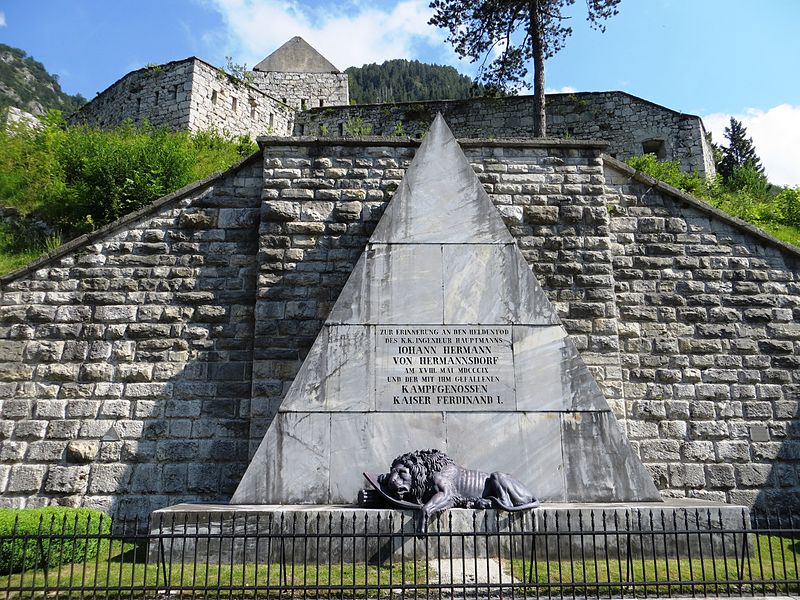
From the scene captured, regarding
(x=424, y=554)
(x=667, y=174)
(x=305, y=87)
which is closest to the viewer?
(x=424, y=554)

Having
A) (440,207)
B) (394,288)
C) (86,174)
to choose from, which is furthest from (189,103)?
(394,288)

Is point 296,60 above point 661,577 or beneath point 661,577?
above

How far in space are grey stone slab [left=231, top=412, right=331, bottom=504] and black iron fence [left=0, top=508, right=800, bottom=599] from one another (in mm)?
839

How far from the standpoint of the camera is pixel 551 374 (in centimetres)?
823

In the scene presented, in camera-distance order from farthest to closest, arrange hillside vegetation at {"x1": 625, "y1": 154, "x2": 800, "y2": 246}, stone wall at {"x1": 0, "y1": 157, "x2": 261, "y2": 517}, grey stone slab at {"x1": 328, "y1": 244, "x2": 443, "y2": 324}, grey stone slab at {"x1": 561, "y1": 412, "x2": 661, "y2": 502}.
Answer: hillside vegetation at {"x1": 625, "y1": 154, "x2": 800, "y2": 246}
stone wall at {"x1": 0, "y1": 157, "x2": 261, "y2": 517}
grey stone slab at {"x1": 328, "y1": 244, "x2": 443, "y2": 324}
grey stone slab at {"x1": 561, "y1": 412, "x2": 661, "y2": 502}

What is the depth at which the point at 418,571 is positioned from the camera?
20.0ft

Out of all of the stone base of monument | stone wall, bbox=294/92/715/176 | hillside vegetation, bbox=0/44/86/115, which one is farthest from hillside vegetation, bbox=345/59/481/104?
the stone base of monument

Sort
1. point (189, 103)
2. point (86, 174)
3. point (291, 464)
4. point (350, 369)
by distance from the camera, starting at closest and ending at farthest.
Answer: point (291, 464) < point (350, 369) < point (86, 174) < point (189, 103)

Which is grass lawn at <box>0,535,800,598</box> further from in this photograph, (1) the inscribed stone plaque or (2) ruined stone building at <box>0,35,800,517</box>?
(2) ruined stone building at <box>0,35,800,517</box>

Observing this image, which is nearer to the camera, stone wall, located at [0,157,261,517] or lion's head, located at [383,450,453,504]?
lion's head, located at [383,450,453,504]

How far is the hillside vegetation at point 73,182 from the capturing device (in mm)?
14117

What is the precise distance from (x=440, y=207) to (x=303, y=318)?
2.81 m

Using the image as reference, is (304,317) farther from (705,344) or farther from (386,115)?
(386,115)

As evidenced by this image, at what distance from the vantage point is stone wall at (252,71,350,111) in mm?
34562
